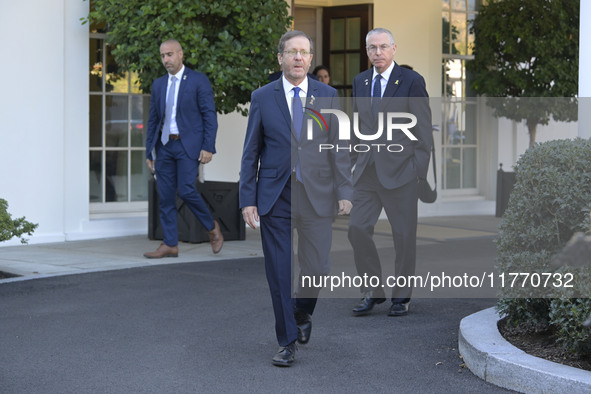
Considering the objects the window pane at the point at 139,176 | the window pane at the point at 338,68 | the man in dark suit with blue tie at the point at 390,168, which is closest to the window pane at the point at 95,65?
the window pane at the point at 139,176

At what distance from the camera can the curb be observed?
14.5 ft

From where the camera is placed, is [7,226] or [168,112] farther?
[168,112]

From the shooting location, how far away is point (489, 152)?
47.7 feet

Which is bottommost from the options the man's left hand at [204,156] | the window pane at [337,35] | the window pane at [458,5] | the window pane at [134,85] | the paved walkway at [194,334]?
the paved walkway at [194,334]

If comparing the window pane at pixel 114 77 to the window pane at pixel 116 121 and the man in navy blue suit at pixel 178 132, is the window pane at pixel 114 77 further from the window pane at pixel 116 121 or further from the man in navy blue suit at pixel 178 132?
the man in navy blue suit at pixel 178 132

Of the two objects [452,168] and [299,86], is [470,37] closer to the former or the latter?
[452,168]

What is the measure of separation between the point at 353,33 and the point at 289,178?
28.3 feet

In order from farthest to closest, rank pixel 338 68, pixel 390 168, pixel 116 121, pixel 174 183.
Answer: pixel 338 68 → pixel 116 121 → pixel 174 183 → pixel 390 168

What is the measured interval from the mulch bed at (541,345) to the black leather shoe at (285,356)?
1147 mm

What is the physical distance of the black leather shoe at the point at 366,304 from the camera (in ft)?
21.2

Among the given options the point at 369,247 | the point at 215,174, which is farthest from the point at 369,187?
the point at 215,174

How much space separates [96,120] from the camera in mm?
10883

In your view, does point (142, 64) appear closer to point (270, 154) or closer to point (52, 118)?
point (52, 118)

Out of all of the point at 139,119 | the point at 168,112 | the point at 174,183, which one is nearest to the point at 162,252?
the point at 174,183
